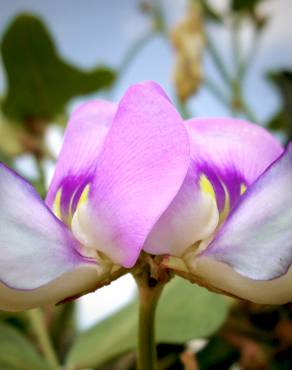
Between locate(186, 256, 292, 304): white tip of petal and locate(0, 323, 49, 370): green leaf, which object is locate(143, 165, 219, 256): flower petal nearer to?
locate(186, 256, 292, 304): white tip of petal

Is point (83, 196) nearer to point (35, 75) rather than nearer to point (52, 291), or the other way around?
point (52, 291)

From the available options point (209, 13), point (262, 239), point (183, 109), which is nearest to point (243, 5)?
point (209, 13)

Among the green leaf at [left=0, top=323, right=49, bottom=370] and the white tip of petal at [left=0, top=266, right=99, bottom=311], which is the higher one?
the white tip of petal at [left=0, top=266, right=99, bottom=311]

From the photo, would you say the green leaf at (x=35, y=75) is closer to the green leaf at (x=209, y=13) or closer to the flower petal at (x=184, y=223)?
the green leaf at (x=209, y=13)

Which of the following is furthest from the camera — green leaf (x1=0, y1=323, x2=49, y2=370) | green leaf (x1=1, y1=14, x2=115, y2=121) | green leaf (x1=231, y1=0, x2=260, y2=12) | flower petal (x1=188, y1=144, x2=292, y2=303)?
green leaf (x1=231, y1=0, x2=260, y2=12)

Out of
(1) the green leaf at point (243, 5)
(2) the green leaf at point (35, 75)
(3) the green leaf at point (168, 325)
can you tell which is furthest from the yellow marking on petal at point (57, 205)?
(1) the green leaf at point (243, 5)

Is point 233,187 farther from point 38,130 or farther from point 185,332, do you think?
point 38,130

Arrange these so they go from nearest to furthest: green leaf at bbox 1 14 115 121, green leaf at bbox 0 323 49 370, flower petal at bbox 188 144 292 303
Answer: flower petal at bbox 188 144 292 303 < green leaf at bbox 0 323 49 370 < green leaf at bbox 1 14 115 121

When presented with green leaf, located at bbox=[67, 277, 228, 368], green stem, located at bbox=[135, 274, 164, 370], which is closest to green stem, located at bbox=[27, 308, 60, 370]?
green leaf, located at bbox=[67, 277, 228, 368]
